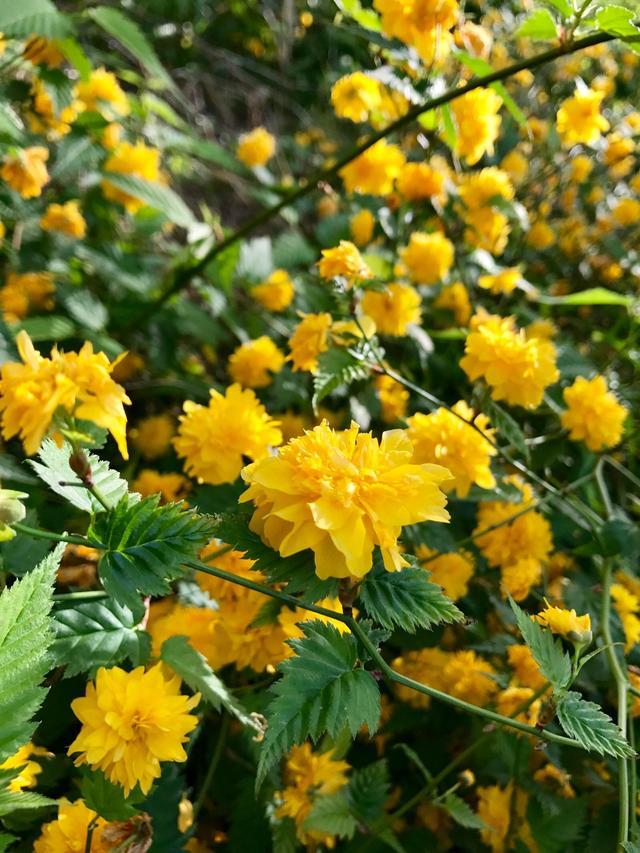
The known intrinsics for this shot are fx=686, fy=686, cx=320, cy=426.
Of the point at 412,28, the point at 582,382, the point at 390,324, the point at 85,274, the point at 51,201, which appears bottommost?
the point at 582,382

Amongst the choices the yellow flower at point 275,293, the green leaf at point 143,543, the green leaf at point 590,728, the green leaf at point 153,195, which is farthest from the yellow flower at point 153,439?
the green leaf at point 590,728

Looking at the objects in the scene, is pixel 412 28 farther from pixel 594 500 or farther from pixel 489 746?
pixel 489 746

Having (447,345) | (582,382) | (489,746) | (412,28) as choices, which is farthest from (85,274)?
(489,746)

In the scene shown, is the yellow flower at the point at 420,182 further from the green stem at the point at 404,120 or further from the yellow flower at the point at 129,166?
the yellow flower at the point at 129,166

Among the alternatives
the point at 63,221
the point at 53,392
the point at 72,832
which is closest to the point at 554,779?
the point at 72,832

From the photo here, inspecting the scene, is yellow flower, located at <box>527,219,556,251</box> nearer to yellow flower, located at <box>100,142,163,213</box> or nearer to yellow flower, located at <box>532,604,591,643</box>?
yellow flower, located at <box>100,142,163,213</box>

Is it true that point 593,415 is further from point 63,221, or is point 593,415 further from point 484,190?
point 63,221
